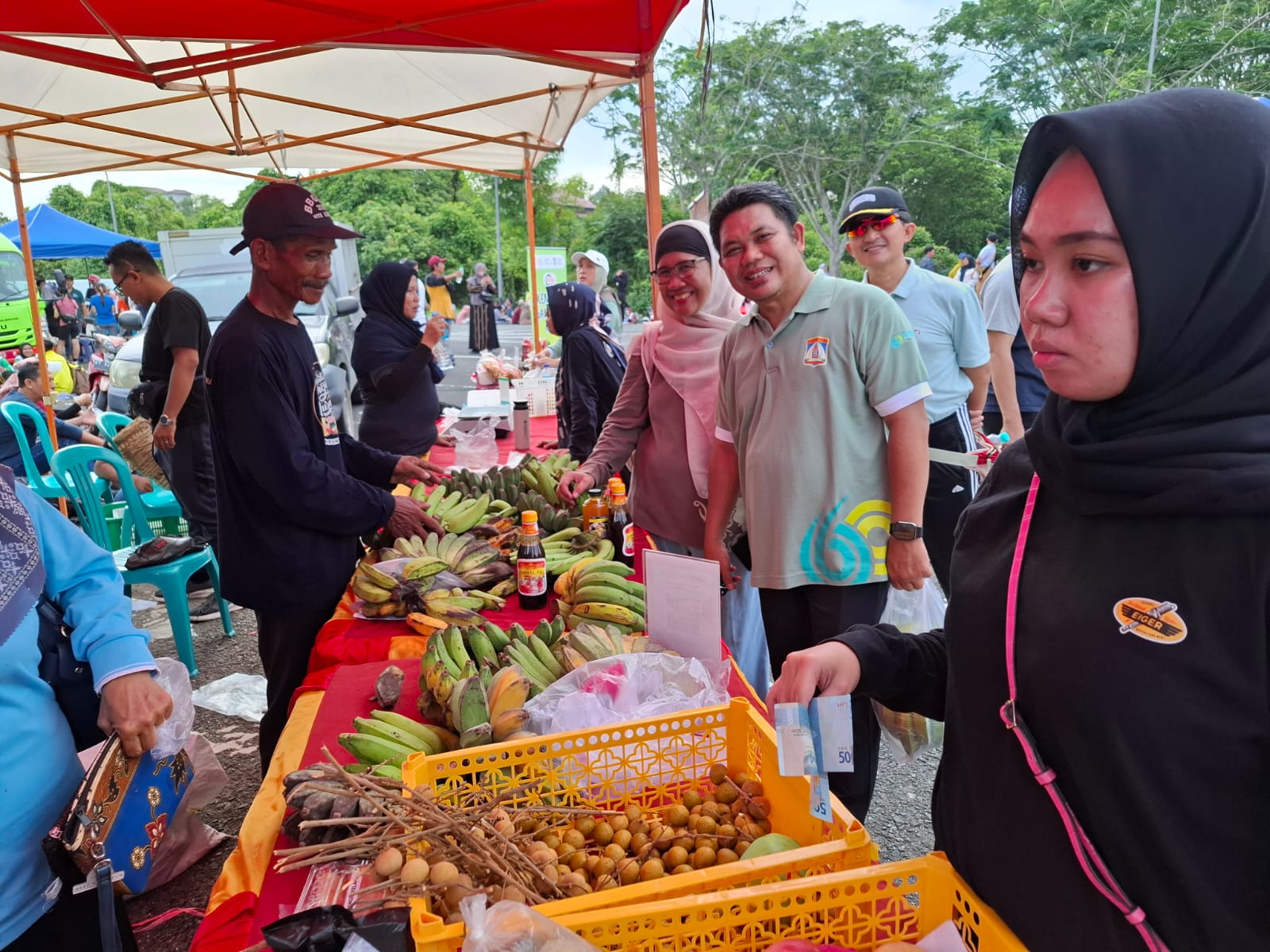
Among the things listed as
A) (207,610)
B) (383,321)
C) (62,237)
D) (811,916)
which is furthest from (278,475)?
(62,237)

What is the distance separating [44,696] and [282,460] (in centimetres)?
104

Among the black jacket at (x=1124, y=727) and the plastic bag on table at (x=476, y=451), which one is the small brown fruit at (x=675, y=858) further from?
the plastic bag on table at (x=476, y=451)

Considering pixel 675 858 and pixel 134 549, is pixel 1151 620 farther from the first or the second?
pixel 134 549

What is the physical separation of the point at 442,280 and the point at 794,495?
35.8 feet

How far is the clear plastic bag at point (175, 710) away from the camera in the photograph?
1.77 m

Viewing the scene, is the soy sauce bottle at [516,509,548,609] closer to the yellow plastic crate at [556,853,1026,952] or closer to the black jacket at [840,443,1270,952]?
the yellow plastic crate at [556,853,1026,952]

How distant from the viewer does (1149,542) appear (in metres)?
0.88

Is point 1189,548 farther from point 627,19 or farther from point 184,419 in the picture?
point 184,419

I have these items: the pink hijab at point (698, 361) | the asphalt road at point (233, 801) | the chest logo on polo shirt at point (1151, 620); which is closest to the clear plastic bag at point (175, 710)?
the asphalt road at point (233, 801)

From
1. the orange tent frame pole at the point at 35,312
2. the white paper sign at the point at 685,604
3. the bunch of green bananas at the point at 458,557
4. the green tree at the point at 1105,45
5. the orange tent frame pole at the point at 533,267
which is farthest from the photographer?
the green tree at the point at 1105,45

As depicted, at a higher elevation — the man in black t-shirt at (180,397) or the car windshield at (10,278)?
the car windshield at (10,278)

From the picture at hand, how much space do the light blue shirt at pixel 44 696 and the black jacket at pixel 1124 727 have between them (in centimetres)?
171

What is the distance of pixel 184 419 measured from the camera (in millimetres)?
5215

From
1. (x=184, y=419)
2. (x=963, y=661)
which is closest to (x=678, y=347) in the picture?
(x=963, y=661)
